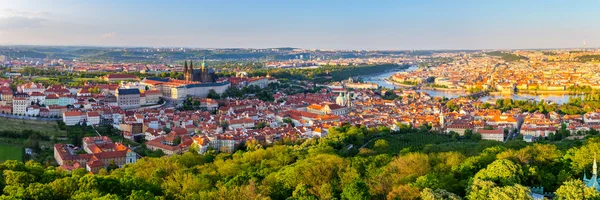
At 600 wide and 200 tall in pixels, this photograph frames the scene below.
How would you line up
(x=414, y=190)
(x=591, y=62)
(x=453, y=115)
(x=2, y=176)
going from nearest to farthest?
1. (x=414, y=190)
2. (x=2, y=176)
3. (x=453, y=115)
4. (x=591, y=62)

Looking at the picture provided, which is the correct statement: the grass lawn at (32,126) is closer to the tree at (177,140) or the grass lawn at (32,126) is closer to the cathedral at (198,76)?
the tree at (177,140)

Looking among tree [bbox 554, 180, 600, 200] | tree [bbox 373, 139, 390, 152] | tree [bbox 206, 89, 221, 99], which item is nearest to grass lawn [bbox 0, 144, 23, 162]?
tree [bbox 373, 139, 390, 152]

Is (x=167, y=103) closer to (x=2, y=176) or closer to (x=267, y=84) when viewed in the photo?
(x=267, y=84)

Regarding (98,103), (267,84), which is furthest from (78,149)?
(267,84)

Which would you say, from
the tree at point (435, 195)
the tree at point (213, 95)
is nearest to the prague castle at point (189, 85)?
the tree at point (213, 95)

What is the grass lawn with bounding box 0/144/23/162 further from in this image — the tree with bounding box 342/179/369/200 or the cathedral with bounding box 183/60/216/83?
the cathedral with bounding box 183/60/216/83

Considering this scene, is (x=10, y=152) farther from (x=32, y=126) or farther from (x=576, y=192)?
(x=576, y=192)
